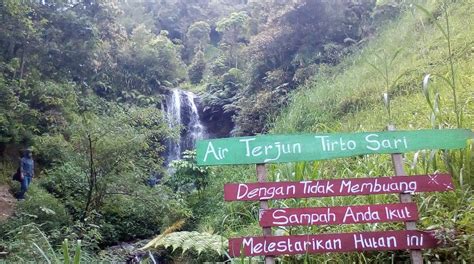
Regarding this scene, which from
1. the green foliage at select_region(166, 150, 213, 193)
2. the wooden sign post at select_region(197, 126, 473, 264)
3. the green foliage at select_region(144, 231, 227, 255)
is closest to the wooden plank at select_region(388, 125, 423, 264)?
the wooden sign post at select_region(197, 126, 473, 264)

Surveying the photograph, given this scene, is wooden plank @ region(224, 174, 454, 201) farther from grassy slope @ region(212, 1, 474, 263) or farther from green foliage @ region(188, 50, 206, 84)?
green foliage @ region(188, 50, 206, 84)

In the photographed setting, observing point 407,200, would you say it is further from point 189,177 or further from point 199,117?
point 199,117

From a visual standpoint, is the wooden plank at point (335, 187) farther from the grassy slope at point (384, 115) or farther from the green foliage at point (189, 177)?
the green foliage at point (189, 177)

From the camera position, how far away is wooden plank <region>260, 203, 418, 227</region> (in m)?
2.14

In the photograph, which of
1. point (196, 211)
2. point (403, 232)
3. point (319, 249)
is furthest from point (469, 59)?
point (196, 211)

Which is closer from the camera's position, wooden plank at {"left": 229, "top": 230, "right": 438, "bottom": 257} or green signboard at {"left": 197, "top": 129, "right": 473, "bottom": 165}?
wooden plank at {"left": 229, "top": 230, "right": 438, "bottom": 257}

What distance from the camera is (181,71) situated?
1770cm

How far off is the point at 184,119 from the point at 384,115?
10.2 metres

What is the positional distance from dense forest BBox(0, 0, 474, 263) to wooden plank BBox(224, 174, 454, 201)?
11.2 inches

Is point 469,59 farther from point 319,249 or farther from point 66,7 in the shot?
point 66,7

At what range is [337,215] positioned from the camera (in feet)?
7.05

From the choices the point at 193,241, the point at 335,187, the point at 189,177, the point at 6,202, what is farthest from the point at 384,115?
the point at 6,202

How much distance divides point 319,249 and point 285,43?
9.83 m

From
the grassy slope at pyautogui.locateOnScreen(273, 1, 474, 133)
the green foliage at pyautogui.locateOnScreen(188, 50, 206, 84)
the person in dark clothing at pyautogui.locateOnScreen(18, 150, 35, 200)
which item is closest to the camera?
the grassy slope at pyautogui.locateOnScreen(273, 1, 474, 133)
